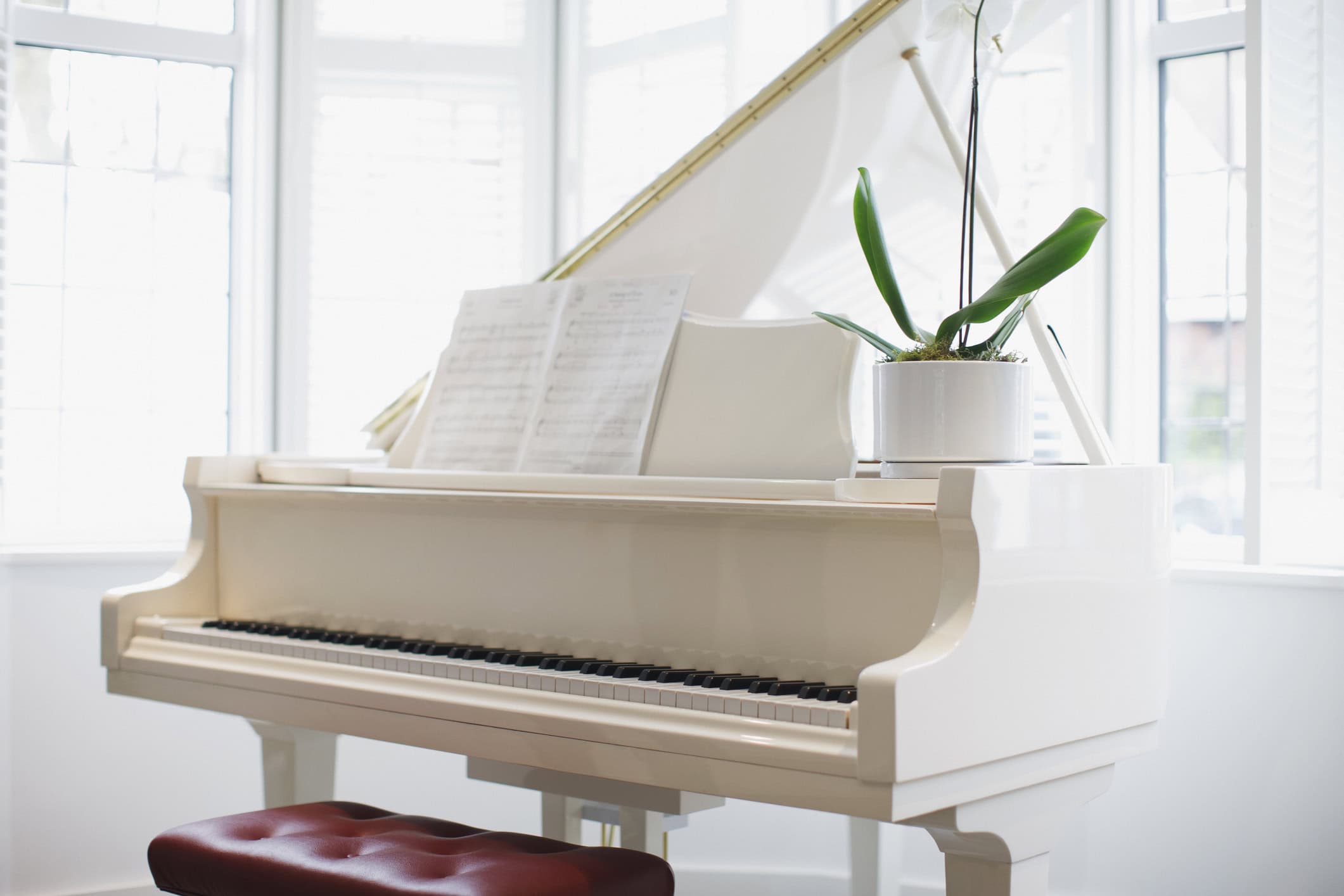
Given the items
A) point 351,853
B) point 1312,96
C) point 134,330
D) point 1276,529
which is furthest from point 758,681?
point 134,330

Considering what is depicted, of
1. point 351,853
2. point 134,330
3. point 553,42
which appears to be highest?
point 553,42

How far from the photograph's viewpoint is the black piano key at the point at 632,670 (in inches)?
65.8

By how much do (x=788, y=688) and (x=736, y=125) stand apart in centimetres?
103

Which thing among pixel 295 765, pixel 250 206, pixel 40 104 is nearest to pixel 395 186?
pixel 250 206

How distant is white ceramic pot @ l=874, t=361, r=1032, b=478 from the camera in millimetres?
1587

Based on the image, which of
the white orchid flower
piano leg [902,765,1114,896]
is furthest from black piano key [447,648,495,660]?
the white orchid flower

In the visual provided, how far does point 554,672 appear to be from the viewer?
5.58 ft

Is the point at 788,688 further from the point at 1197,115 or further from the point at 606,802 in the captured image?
the point at 1197,115

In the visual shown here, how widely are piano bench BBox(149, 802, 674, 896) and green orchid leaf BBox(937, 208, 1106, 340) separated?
0.84 m

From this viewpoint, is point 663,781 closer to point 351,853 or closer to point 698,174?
point 351,853

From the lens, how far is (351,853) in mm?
1721

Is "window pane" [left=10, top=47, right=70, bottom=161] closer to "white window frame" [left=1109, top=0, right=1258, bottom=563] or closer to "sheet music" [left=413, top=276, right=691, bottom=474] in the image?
"sheet music" [left=413, top=276, right=691, bottom=474]

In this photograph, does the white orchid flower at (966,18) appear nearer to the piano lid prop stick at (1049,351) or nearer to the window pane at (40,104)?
the piano lid prop stick at (1049,351)

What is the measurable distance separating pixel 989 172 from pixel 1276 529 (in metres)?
1.06
